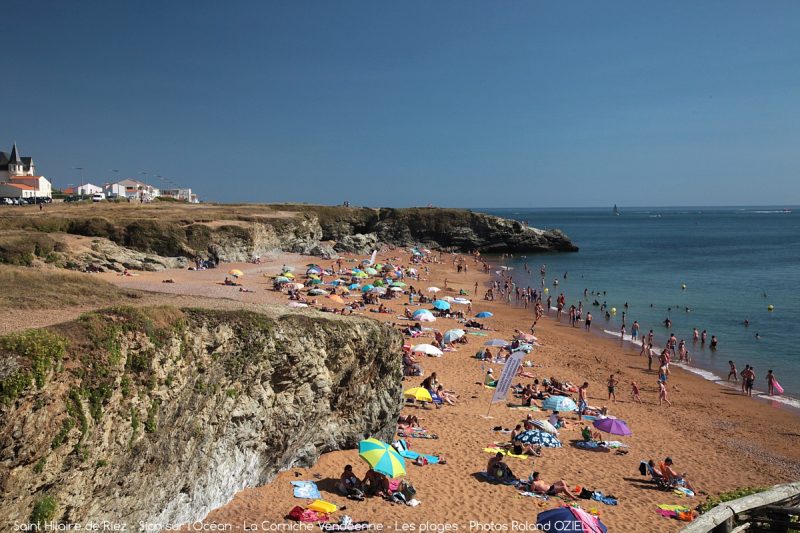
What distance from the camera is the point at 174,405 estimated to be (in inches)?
350

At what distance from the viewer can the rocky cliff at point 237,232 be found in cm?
3544

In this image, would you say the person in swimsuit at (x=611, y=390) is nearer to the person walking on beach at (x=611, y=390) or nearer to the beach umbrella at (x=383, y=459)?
the person walking on beach at (x=611, y=390)

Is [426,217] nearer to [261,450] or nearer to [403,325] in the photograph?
[403,325]

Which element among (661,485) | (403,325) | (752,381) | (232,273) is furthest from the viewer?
(232,273)

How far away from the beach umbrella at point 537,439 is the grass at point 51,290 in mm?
10573

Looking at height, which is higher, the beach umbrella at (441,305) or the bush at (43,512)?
the bush at (43,512)

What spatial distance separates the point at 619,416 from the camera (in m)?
18.7

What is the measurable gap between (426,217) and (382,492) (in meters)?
70.8

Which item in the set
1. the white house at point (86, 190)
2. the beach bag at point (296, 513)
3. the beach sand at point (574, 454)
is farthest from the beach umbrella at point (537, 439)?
the white house at point (86, 190)

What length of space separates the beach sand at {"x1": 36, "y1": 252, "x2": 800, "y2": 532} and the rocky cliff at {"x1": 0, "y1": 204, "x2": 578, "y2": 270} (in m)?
12.3

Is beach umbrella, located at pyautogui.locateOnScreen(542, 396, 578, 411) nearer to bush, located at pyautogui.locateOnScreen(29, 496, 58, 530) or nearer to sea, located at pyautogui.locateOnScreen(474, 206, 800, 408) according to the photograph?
sea, located at pyautogui.locateOnScreen(474, 206, 800, 408)

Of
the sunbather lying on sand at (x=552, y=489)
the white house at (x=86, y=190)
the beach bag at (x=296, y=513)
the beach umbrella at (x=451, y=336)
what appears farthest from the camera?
the white house at (x=86, y=190)

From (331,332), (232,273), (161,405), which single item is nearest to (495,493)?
(331,332)

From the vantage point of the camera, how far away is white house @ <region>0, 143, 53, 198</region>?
6844 cm
